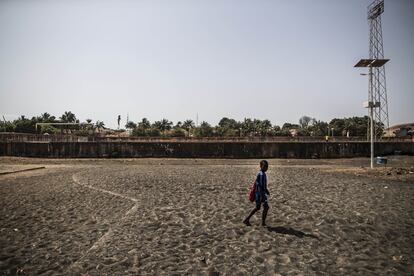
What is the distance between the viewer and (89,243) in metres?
6.11

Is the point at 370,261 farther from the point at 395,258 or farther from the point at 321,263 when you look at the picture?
the point at 321,263

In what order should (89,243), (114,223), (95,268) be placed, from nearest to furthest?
(95,268), (89,243), (114,223)

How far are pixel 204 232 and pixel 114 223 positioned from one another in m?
2.53

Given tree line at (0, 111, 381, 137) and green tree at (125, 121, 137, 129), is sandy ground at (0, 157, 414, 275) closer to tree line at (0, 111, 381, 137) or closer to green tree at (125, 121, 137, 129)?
tree line at (0, 111, 381, 137)

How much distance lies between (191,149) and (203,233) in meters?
26.2

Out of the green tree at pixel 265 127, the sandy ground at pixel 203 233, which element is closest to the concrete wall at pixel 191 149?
the sandy ground at pixel 203 233

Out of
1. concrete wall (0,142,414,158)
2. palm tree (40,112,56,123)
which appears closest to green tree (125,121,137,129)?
palm tree (40,112,56,123)

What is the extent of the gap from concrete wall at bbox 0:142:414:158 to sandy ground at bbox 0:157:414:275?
2089 centimetres

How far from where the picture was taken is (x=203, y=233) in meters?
6.64

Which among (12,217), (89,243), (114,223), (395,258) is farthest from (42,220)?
(395,258)

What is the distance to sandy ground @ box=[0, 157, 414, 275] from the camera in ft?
16.5

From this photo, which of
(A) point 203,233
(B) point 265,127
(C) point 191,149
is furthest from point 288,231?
(B) point 265,127

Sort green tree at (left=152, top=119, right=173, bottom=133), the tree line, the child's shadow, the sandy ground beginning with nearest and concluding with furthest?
the sandy ground → the child's shadow → the tree line → green tree at (left=152, top=119, right=173, bottom=133)

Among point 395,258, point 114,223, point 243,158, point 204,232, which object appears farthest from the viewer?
point 243,158
